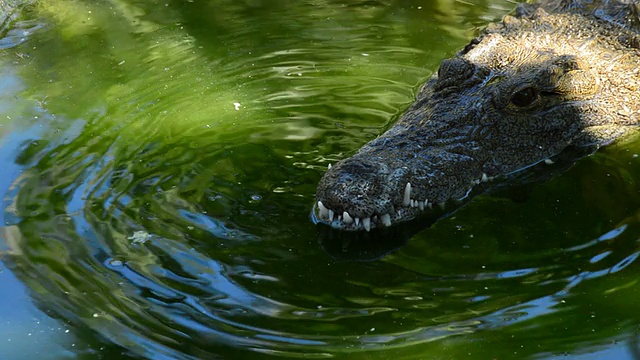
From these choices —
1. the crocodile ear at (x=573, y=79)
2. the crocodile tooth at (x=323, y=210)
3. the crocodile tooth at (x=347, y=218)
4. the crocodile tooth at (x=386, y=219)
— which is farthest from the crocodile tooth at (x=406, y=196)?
the crocodile ear at (x=573, y=79)

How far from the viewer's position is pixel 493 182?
5.98 m

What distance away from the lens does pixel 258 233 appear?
523 centimetres

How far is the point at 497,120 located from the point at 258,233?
2.08m

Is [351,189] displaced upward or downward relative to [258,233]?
upward

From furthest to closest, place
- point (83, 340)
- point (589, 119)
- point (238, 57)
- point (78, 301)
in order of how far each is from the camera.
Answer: point (238, 57) < point (589, 119) < point (78, 301) < point (83, 340)

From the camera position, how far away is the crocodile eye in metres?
6.22

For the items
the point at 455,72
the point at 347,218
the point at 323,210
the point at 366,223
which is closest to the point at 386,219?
the point at 366,223

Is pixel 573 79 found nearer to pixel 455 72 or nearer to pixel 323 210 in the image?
pixel 455 72

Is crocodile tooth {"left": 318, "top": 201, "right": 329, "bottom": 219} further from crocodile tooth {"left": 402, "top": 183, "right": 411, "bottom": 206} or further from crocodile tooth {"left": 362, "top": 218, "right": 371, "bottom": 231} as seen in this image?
crocodile tooth {"left": 402, "top": 183, "right": 411, "bottom": 206}

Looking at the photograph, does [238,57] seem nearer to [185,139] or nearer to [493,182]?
[185,139]

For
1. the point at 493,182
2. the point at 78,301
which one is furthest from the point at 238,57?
the point at 78,301

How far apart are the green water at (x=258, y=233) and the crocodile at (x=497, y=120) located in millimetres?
208

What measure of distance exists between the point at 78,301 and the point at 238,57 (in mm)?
4168

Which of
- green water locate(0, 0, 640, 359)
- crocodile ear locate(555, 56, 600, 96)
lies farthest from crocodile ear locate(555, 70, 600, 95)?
green water locate(0, 0, 640, 359)
